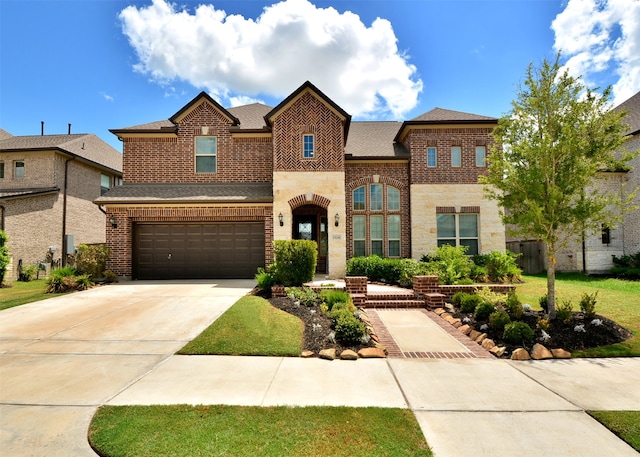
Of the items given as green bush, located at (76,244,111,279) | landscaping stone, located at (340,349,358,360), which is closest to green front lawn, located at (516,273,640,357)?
landscaping stone, located at (340,349,358,360)

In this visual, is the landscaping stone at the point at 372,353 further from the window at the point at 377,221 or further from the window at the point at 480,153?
the window at the point at 480,153

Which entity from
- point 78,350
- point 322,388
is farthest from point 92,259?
point 322,388

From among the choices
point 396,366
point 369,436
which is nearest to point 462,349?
point 396,366

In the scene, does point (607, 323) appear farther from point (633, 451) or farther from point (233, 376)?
point (233, 376)

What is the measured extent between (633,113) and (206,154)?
22517mm

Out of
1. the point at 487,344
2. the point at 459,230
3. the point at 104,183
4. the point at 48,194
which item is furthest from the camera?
the point at 104,183

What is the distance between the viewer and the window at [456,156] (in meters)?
14.9

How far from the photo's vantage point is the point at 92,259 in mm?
13109

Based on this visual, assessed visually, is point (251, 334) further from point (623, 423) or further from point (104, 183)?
point (104, 183)

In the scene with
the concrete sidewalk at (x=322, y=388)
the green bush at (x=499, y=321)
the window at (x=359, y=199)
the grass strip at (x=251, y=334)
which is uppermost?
the window at (x=359, y=199)

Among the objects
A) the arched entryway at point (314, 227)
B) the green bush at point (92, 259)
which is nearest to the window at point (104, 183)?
the green bush at point (92, 259)

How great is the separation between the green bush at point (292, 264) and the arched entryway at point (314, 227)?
491 centimetres

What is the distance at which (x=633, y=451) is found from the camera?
314 cm

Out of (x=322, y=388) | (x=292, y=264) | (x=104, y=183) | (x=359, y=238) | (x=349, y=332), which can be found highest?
(x=104, y=183)
